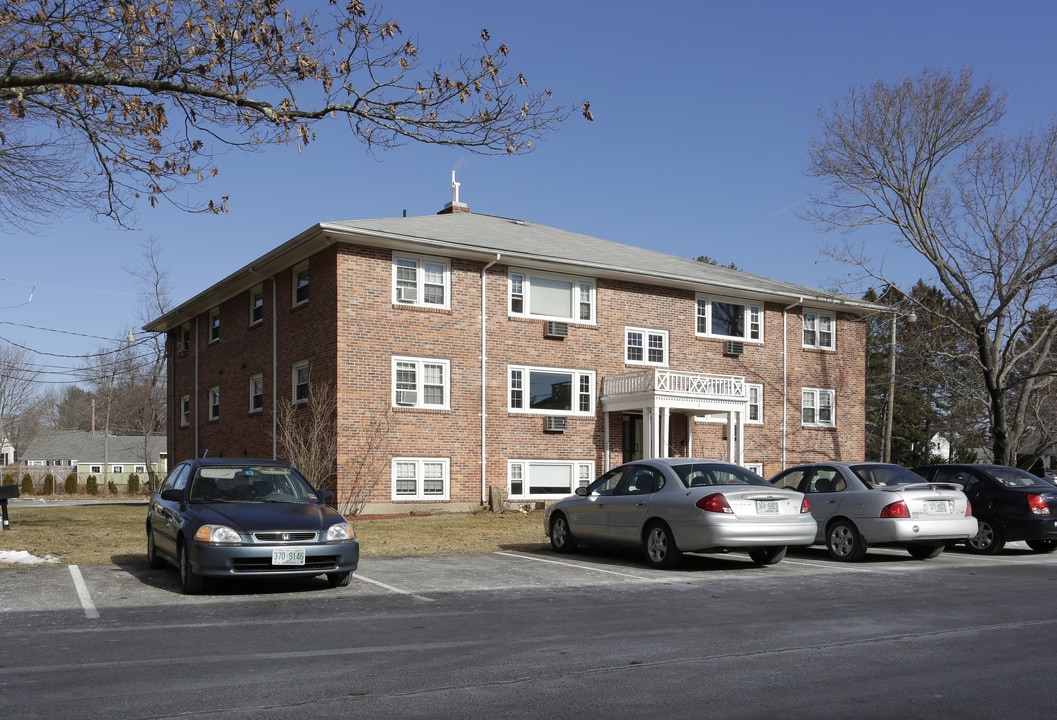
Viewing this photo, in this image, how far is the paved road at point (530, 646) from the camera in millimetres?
5934

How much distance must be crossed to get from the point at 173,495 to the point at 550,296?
18.5 metres

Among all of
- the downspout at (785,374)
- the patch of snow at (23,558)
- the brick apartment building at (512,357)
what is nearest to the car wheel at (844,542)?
the patch of snow at (23,558)

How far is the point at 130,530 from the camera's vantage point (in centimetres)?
1936

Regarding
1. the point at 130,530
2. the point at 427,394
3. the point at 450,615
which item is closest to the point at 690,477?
the point at 450,615

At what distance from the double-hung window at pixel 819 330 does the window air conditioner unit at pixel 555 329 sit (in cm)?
1011

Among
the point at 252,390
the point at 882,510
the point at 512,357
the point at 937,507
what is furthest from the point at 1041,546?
the point at 252,390

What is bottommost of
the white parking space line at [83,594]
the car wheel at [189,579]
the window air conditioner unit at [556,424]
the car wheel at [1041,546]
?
the car wheel at [1041,546]

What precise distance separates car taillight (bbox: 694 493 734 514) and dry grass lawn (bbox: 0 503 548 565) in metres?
4.46

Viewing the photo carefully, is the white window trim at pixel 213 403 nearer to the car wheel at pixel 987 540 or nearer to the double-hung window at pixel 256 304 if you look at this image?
the double-hung window at pixel 256 304

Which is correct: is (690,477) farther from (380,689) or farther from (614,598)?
(380,689)

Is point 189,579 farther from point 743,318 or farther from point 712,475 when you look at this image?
point 743,318

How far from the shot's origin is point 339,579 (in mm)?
11414

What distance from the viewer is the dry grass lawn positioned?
15.4 meters

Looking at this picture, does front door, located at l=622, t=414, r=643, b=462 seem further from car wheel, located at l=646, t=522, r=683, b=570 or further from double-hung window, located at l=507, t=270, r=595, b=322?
car wheel, located at l=646, t=522, r=683, b=570
